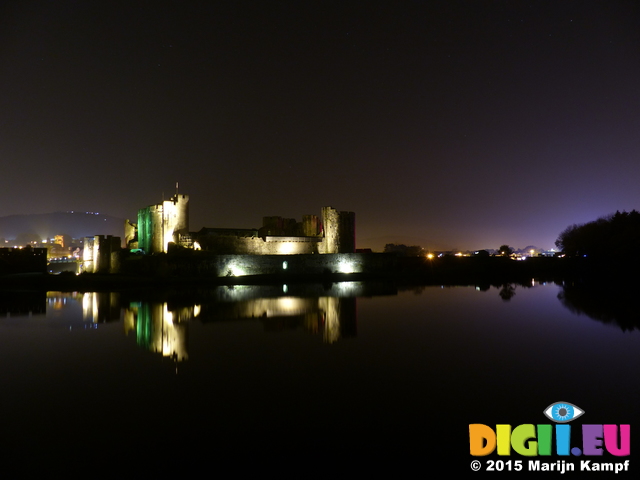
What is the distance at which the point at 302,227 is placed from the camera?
32719mm

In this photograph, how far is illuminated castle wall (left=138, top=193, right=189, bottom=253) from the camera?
27266 mm

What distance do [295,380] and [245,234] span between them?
23.7 meters

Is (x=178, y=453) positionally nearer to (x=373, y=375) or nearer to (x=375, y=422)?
(x=375, y=422)

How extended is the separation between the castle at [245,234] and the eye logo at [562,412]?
24106mm

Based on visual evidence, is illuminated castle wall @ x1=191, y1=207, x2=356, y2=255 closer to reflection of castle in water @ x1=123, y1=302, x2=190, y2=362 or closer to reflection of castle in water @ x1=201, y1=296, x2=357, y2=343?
reflection of castle in water @ x1=201, y1=296, x2=357, y2=343

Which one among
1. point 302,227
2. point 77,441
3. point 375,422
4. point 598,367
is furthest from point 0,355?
point 302,227

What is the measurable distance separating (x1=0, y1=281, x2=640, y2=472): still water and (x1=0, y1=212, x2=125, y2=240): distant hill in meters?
138

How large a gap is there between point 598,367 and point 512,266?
3864 centimetres

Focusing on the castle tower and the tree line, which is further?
the tree line

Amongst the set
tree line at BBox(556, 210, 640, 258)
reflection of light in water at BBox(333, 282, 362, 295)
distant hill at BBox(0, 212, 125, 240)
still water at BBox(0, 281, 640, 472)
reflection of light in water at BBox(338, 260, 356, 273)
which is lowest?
still water at BBox(0, 281, 640, 472)

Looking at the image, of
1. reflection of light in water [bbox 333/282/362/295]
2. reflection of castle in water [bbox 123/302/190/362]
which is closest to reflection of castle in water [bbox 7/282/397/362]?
reflection of castle in water [bbox 123/302/190/362]

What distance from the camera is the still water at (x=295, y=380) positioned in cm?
407

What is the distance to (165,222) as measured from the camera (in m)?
27.2

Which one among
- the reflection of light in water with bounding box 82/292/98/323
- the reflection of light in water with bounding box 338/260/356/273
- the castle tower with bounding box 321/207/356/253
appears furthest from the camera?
the castle tower with bounding box 321/207/356/253
